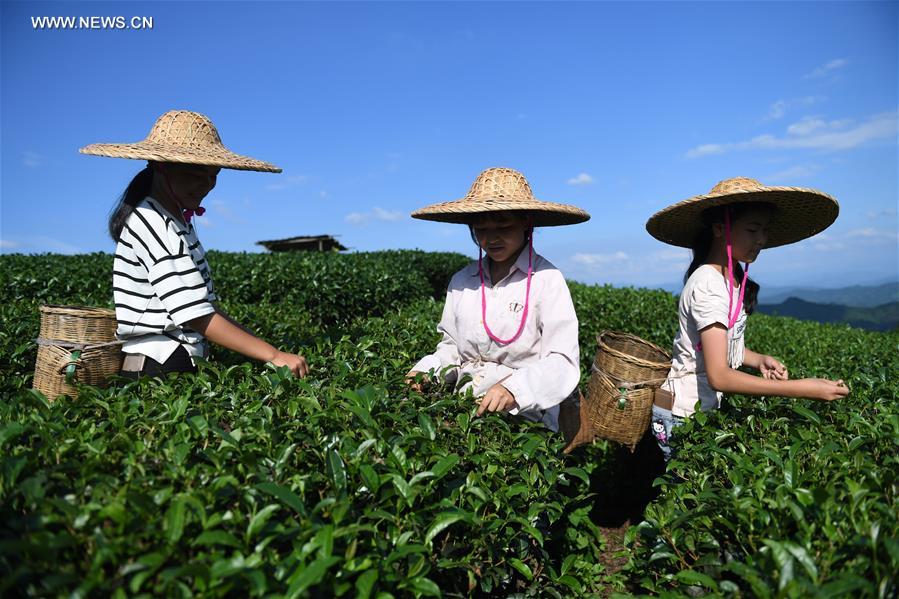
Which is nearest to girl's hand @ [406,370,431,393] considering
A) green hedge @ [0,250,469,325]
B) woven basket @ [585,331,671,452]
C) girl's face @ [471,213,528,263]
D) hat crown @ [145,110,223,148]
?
girl's face @ [471,213,528,263]

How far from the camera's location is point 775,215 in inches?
126

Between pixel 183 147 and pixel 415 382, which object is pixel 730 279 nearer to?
pixel 415 382

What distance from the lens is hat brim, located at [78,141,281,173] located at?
99.9 inches

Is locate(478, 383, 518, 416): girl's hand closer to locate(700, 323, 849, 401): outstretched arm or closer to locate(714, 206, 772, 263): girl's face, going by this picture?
locate(700, 323, 849, 401): outstretched arm

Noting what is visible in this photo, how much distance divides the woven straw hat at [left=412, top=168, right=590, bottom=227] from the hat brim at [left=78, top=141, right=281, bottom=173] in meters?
0.95

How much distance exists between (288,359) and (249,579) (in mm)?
1434

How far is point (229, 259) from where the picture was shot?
9.81 metres

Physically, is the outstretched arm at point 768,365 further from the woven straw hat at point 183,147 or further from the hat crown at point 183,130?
the hat crown at point 183,130

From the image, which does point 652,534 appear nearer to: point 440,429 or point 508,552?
point 508,552

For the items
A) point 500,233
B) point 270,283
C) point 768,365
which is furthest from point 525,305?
point 270,283

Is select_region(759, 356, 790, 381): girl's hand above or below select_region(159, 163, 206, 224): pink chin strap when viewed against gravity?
below

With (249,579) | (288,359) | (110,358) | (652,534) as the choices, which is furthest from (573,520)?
(110,358)

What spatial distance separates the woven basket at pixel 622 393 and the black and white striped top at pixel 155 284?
2.11 meters

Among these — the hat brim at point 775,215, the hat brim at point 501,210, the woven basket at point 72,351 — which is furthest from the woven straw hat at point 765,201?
the woven basket at point 72,351
